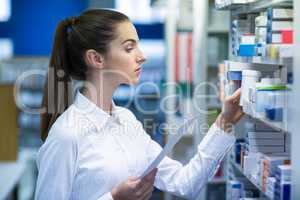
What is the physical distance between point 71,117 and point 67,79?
207mm

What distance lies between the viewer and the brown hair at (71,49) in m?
1.91

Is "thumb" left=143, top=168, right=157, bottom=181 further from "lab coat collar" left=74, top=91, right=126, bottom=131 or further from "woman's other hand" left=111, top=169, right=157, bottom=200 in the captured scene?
"lab coat collar" left=74, top=91, right=126, bottom=131

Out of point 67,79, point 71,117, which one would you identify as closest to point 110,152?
point 71,117

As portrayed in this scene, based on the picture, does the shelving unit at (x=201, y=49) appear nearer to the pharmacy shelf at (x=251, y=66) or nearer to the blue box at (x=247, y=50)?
the pharmacy shelf at (x=251, y=66)

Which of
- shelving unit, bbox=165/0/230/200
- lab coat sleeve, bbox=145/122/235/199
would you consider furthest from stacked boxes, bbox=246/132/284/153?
shelving unit, bbox=165/0/230/200

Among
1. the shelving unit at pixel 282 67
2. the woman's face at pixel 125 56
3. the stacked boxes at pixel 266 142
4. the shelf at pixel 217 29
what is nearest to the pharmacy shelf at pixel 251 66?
the shelving unit at pixel 282 67

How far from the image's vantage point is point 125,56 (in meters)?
1.89

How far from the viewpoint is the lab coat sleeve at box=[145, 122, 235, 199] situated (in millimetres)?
2008

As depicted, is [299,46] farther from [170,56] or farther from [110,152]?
[170,56]

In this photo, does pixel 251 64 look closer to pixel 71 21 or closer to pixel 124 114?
pixel 124 114

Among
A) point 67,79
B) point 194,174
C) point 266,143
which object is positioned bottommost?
point 194,174

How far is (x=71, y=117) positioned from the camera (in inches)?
73.2

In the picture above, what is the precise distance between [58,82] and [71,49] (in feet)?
0.47

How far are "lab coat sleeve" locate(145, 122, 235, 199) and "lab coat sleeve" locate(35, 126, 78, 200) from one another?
41 cm
